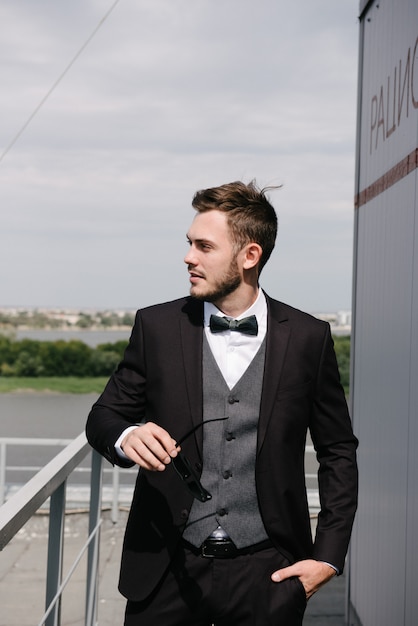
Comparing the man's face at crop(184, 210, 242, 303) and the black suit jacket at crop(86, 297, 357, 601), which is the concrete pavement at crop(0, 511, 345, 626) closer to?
the black suit jacket at crop(86, 297, 357, 601)

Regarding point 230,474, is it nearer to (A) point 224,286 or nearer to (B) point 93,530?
(A) point 224,286

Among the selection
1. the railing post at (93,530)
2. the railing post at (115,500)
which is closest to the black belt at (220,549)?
the railing post at (93,530)

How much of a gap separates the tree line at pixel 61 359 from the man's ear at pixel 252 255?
22.2m

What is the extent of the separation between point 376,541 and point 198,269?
6.50 ft

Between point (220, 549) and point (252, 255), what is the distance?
70 centimetres

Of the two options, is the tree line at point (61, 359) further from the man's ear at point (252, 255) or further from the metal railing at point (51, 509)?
the man's ear at point (252, 255)

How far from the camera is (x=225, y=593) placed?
197 cm

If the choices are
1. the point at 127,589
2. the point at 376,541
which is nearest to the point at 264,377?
the point at 127,589

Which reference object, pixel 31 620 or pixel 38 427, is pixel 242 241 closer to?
pixel 31 620

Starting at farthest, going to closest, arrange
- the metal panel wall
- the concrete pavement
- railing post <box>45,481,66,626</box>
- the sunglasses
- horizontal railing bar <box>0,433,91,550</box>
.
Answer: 1. the concrete pavement
2. the metal panel wall
3. railing post <box>45,481,66,626</box>
4. the sunglasses
5. horizontal railing bar <box>0,433,91,550</box>

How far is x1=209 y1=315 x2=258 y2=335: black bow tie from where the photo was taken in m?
2.06

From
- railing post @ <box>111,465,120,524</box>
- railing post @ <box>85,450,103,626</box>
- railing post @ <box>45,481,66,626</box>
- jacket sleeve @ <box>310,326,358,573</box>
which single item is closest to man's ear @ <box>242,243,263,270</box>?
jacket sleeve @ <box>310,326,358,573</box>

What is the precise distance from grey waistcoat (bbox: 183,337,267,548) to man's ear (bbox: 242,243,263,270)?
303 mm

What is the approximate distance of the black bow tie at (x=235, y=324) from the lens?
206 centimetres
